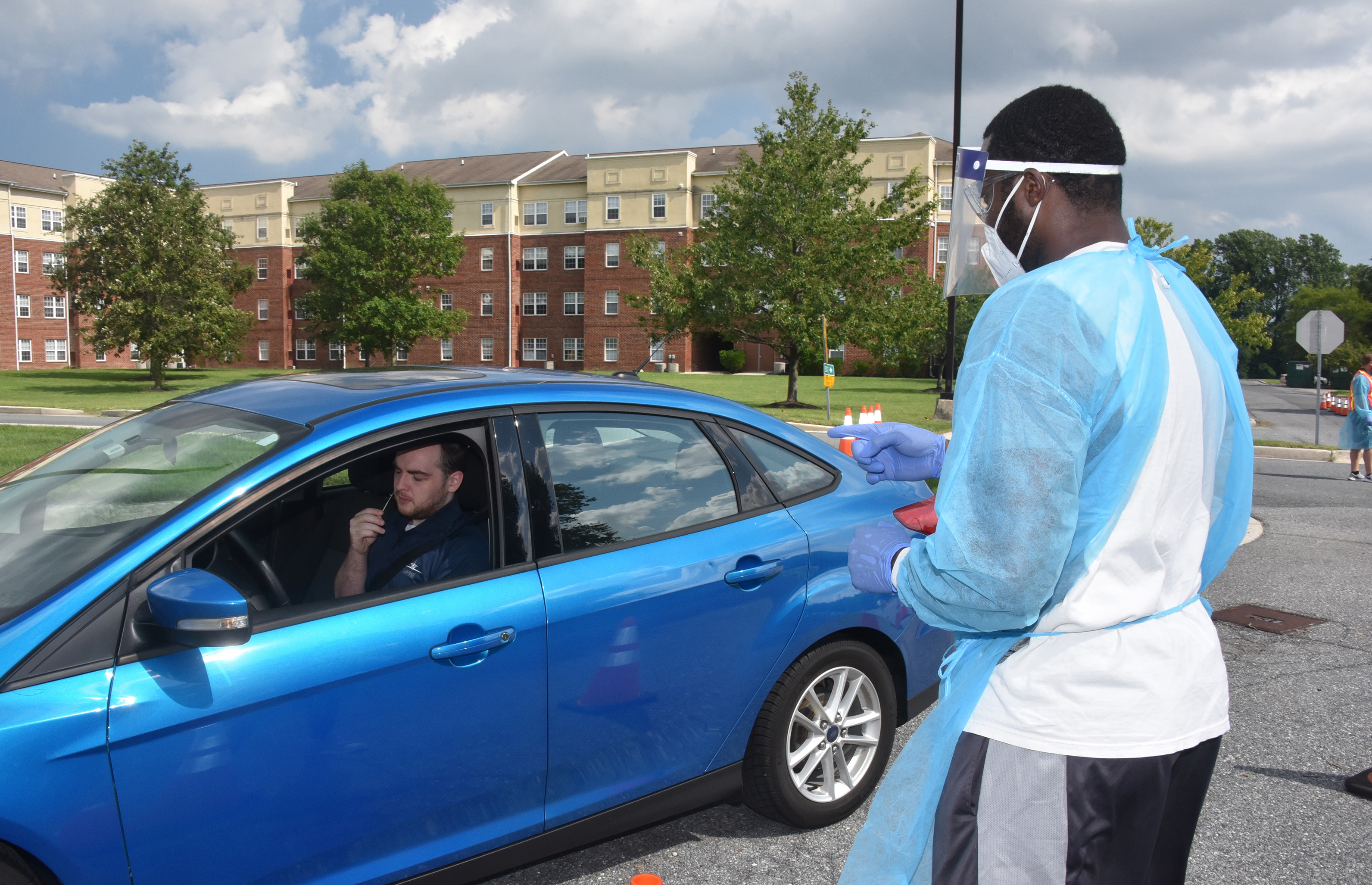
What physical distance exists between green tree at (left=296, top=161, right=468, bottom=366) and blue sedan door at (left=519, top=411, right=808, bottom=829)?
2053 inches

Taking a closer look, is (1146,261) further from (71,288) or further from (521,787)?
(71,288)

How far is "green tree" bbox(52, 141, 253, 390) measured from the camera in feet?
120

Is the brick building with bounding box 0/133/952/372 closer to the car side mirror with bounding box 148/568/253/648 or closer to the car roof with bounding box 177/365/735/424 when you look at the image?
the car roof with bounding box 177/365/735/424

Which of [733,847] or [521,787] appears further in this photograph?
[733,847]

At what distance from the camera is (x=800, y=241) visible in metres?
29.5

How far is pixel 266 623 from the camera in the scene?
2.33 m

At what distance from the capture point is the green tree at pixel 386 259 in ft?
172

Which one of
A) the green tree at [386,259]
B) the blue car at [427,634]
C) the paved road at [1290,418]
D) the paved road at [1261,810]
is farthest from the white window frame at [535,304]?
the blue car at [427,634]

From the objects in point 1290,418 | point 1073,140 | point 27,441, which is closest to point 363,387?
point 1073,140

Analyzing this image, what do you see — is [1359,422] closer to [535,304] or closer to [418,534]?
[418,534]

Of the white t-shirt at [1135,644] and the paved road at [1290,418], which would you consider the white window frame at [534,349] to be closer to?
the paved road at [1290,418]

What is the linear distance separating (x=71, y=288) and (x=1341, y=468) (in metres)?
43.3

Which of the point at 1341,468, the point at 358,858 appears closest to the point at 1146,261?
the point at 358,858

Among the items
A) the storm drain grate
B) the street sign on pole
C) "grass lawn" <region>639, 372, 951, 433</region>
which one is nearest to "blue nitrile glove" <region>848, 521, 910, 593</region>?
the storm drain grate
